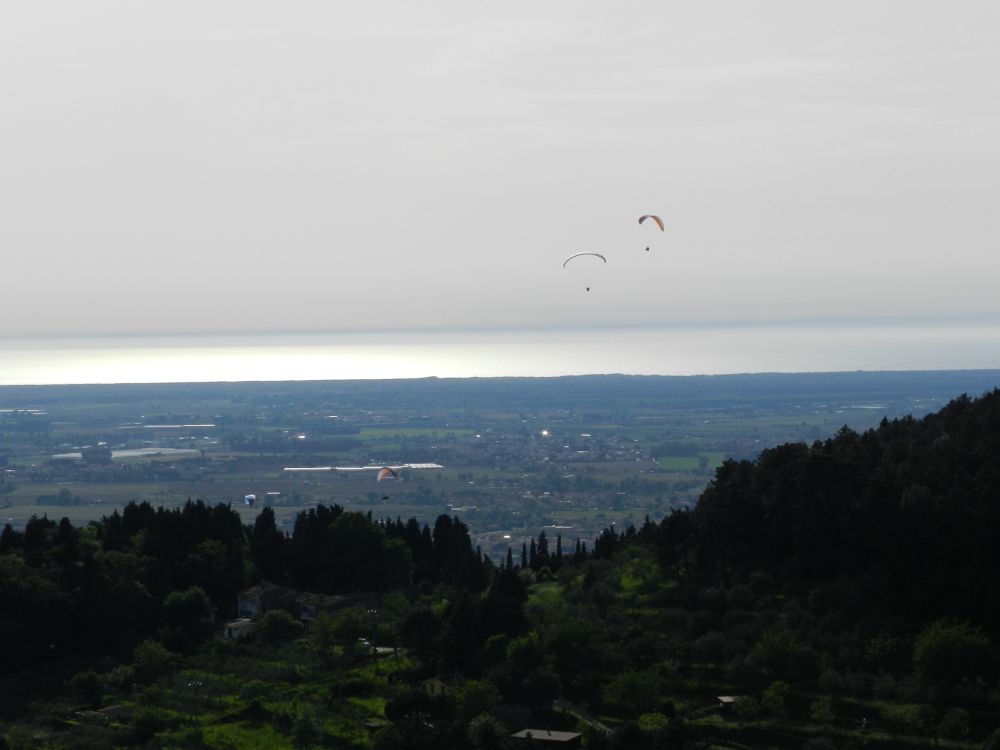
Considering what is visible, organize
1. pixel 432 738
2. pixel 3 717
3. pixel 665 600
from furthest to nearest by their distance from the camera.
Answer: pixel 665 600, pixel 3 717, pixel 432 738

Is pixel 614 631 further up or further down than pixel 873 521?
further down

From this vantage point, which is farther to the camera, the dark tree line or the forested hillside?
the dark tree line

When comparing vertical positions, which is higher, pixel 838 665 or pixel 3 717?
pixel 838 665

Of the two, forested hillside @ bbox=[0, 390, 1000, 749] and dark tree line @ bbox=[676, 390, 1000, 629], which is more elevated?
dark tree line @ bbox=[676, 390, 1000, 629]

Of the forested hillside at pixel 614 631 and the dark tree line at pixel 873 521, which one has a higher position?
the dark tree line at pixel 873 521

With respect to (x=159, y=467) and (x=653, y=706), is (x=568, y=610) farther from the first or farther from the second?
(x=159, y=467)

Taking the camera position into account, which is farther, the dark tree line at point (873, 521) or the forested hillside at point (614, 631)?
the dark tree line at point (873, 521)

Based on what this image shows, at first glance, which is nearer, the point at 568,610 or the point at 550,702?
the point at 550,702

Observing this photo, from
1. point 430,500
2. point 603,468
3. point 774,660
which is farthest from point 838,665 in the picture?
point 603,468
